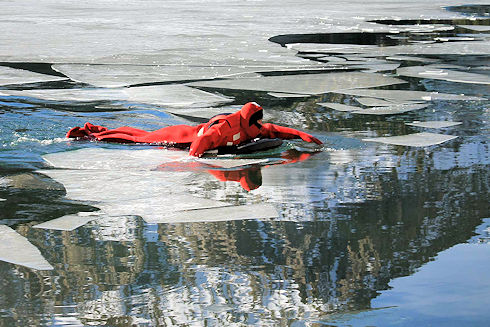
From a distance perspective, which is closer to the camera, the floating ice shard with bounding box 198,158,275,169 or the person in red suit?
the floating ice shard with bounding box 198,158,275,169

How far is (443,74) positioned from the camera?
8.76 metres

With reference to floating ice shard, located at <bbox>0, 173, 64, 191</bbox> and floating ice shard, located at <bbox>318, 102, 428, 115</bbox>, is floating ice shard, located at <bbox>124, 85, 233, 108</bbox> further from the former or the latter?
floating ice shard, located at <bbox>0, 173, 64, 191</bbox>

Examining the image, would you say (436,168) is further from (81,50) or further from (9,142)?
(81,50)

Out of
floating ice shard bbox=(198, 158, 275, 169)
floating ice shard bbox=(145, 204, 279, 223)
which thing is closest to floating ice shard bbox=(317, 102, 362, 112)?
floating ice shard bbox=(198, 158, 275, 169)

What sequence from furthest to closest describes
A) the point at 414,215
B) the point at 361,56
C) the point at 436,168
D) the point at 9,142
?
1. the point at 361,56
2. the point at 9,142
3. the point at 436,168
4. the point at 414,215

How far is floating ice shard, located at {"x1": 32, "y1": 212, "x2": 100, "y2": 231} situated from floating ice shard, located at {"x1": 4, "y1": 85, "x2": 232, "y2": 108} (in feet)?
10.6

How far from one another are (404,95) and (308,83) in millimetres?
1041

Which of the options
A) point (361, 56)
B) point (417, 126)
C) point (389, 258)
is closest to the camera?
point (389, 258)

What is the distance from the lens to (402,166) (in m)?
4.73

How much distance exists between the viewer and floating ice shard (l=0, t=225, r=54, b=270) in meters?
3.05

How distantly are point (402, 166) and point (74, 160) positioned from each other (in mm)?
1707

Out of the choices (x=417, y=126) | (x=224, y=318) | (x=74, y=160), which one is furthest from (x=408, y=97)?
(x=224, y=318)

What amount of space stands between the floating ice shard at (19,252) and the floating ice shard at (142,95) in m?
3.55

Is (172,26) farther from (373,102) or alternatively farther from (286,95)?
(373,102)
